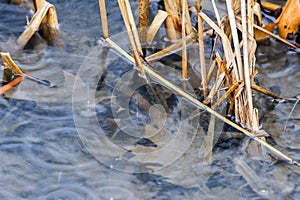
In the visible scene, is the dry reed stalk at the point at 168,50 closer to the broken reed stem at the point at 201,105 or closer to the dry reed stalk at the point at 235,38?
the broken reed stem at the point at 201,105

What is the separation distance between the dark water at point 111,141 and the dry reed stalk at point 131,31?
0.13m

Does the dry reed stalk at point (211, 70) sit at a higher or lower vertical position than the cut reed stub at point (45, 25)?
lower

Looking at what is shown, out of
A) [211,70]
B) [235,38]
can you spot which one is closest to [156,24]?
[211,70]

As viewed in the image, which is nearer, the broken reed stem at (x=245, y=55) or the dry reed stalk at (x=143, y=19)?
the broken reed stem at (x=245, y=55)

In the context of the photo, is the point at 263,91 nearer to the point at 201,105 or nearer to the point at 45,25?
the point at 201,105

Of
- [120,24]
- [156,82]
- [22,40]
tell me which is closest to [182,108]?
[156,82]

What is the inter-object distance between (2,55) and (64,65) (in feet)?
1.35

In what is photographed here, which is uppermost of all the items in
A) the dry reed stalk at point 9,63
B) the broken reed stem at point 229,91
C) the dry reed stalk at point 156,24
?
the dry reed stalk at point 156,24

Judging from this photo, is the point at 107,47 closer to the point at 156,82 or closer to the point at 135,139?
the point at 156,82

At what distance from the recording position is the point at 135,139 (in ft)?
8.93

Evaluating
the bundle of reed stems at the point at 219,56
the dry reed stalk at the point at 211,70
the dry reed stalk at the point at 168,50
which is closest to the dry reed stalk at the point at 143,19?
the bundle of reed stems at the point at 219,56

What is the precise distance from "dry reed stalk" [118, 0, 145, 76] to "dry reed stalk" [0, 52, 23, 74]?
0.70 m

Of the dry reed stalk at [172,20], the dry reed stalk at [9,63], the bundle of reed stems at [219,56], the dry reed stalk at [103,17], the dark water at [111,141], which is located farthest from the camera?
the dry reed stalk at [172,20]

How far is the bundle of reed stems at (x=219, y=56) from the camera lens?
8.52 ft
